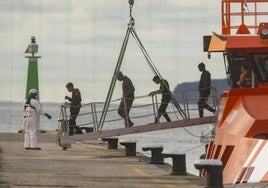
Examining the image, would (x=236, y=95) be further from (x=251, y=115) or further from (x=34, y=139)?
(x=34, y=139)

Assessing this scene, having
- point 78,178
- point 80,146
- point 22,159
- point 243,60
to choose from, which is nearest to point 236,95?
point 243,60

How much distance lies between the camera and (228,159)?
22.9 meters

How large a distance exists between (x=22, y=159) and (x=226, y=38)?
7.13m

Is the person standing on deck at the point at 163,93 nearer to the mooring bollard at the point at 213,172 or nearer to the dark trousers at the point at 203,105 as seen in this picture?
the dark trousers at the point at 203,105

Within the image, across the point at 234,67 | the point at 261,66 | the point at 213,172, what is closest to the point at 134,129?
the point at 234,67

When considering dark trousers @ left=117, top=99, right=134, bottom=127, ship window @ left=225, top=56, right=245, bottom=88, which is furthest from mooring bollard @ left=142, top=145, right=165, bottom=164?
ship window @ left=225, top=56, right=245, bottom=88

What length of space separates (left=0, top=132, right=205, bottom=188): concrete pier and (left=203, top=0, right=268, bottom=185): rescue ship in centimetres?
114

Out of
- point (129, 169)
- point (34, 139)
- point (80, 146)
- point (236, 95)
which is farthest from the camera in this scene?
point (80, 146)

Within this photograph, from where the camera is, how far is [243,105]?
23859 mm

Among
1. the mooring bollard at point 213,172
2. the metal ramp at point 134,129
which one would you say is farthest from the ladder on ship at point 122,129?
the mooring bollard at point 213,172

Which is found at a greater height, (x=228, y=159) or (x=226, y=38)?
(x=226, y=38)

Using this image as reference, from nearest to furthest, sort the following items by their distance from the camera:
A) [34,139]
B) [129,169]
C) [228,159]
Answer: [228,159] → [129,169] → [34,139]

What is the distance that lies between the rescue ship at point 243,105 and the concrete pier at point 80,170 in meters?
1.14

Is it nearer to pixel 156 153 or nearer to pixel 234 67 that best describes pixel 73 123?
pixel 156 153
